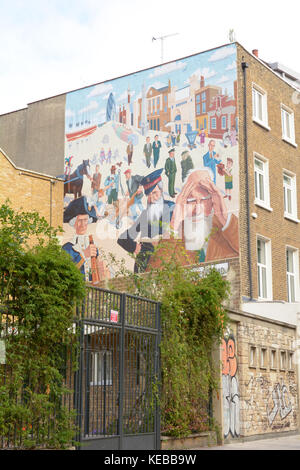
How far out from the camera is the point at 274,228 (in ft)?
82.0

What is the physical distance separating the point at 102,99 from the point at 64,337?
1836 centimetres

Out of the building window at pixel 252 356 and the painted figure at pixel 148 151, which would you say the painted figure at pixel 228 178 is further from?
the building window at pixel 252 356

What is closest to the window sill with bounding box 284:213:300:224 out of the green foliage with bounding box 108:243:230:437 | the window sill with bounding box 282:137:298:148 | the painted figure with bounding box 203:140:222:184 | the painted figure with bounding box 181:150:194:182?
the window sill with bounding box 282:137:298:148

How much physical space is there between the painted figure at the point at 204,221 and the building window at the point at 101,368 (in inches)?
403

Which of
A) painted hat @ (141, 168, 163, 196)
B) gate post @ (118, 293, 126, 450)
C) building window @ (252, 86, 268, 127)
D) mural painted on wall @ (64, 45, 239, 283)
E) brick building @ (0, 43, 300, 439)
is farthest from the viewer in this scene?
painted hat @ (141, 168, 163, 196)

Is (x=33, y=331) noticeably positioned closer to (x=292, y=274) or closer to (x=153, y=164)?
(x=153, y=164)

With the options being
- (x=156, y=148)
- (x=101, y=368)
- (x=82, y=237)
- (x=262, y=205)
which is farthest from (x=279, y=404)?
(x=82, y=237)

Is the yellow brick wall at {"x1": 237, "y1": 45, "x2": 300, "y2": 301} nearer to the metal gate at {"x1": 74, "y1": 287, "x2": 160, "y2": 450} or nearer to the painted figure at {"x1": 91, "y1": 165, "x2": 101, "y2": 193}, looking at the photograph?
the painted figure at {"x1": 91, "y1": 165, "x2": 101, "y2": 193}

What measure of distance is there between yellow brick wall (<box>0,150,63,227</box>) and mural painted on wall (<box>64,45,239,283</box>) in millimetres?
443

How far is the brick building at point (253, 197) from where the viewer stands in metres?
19.2

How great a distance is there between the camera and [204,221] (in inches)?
944

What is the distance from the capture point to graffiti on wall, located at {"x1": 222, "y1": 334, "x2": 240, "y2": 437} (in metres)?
17.0

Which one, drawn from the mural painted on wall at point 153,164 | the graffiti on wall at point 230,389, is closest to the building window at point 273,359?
the graffiti on wall at point 230,389
